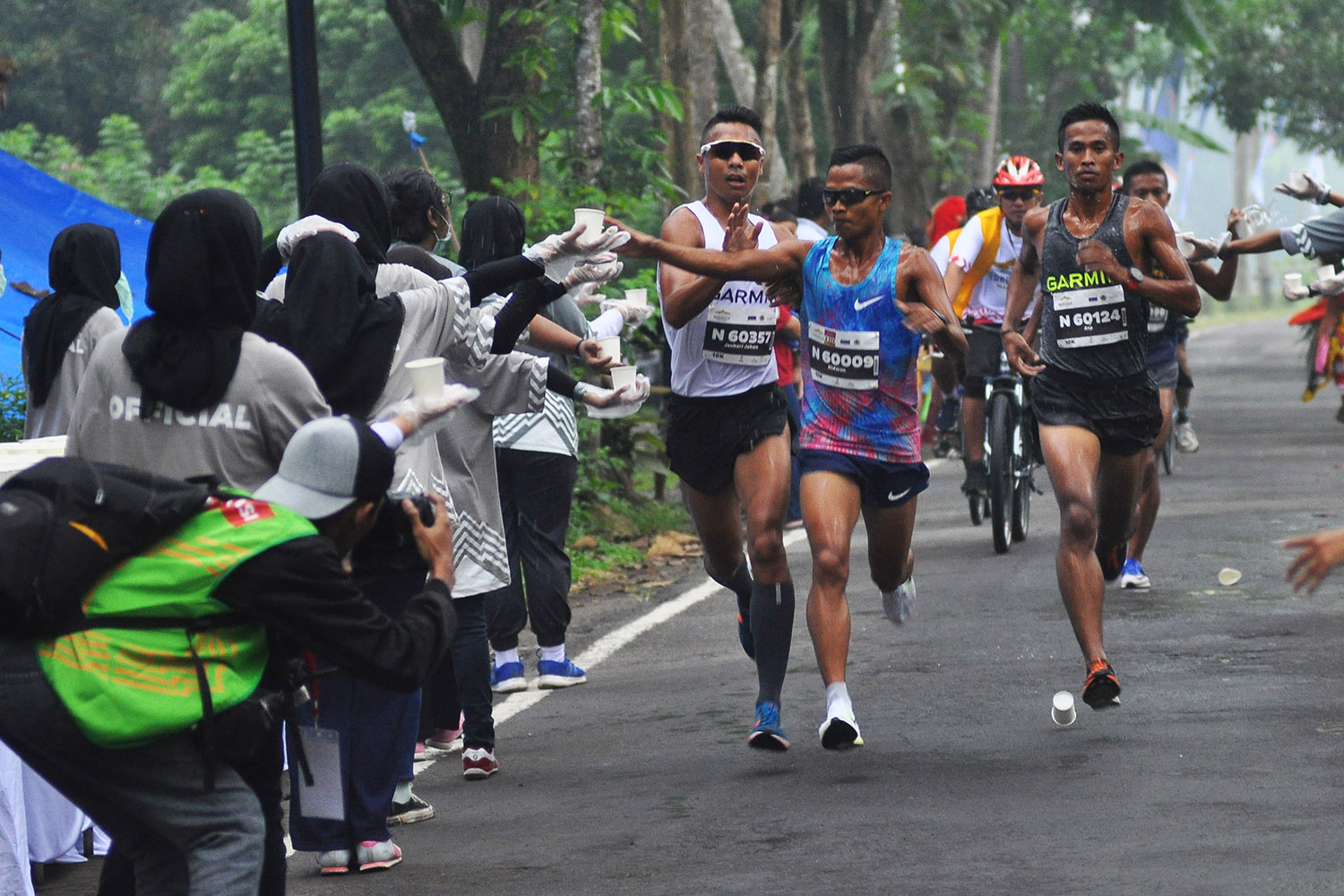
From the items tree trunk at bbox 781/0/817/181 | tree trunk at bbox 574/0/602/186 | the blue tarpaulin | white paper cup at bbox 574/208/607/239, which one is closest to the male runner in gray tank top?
white paper cup at bbox 574/208/607/239

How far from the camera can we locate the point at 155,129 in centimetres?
4012

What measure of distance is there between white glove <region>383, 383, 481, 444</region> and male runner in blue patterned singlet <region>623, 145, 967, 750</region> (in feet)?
8.46

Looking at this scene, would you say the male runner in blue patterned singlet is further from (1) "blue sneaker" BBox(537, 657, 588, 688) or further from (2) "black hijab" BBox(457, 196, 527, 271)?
(1) "blue sneaker" BBox(537, 657, 588, 688)

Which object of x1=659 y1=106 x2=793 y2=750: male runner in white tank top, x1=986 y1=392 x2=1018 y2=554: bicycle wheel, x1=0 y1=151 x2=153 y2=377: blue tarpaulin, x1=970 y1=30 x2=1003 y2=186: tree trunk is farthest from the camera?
x1=970 y1=30 x2=1003 y2=186: tree trunk

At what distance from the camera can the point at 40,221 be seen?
15570 mm

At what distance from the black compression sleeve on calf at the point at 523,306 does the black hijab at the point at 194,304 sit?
2.15 m

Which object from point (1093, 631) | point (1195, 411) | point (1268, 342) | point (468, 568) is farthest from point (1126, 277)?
point (1268, 342)

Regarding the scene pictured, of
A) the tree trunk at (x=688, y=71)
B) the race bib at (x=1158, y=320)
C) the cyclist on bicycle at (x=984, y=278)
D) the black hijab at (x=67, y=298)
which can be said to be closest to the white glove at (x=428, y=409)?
the black hijab at (x=67, y=298)

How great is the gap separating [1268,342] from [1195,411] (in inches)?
1067

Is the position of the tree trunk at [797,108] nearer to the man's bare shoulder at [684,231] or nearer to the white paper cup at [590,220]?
the man's bare shoulder at [684,231]

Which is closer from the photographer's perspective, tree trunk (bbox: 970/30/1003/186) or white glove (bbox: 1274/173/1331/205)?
white glove (bbox: 1274/173/1331/205)

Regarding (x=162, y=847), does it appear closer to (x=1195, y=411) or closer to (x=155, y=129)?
(x=1195, y=411)

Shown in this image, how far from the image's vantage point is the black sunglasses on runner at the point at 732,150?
773 cm

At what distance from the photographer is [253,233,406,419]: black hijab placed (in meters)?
5.48
